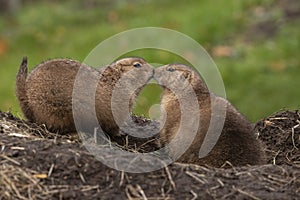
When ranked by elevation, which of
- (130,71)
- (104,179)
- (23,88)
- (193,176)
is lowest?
(104,179)

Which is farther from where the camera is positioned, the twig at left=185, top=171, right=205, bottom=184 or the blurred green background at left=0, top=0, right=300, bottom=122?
the blurred green background at left=0, top=0, right=300, bottom=122

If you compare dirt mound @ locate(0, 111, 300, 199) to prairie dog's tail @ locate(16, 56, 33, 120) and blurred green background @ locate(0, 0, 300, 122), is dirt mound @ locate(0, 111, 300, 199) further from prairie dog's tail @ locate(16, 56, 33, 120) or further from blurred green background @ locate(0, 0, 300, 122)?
blurred green background @ locate(0, 0, 300, 122)

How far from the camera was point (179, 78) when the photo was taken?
25.7 ft

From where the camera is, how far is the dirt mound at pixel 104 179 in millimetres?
5676

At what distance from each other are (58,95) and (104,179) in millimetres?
1636

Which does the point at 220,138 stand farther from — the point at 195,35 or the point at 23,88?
the point at 195,35

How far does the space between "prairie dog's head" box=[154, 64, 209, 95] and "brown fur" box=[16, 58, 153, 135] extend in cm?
64

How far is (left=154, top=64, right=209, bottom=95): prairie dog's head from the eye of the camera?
7645mm

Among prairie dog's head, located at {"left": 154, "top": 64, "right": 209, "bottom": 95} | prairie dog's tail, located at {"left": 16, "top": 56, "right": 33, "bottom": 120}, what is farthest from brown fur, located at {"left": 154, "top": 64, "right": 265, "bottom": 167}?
prairie dog's tail, located at {"left": 16, "top": 56, "right": 33, "bottom": 120}

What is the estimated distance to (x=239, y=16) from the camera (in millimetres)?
17109

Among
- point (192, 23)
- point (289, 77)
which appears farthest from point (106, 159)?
point (192, 23)

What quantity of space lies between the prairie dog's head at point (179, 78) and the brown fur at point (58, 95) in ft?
2.11

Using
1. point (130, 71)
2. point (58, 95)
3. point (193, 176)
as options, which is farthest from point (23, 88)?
point (193, 176)

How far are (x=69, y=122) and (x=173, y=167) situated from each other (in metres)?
1.66
